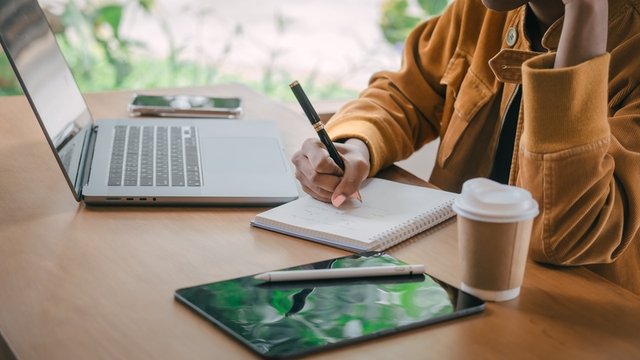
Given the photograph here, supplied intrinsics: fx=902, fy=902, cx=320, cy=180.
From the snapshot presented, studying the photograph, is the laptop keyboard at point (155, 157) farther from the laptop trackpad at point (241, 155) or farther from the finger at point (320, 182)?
the finger at point (320, 182)

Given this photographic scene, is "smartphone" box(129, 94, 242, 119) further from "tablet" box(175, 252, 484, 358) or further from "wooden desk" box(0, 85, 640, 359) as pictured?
"tablet" box(175, 252, 484, 358)

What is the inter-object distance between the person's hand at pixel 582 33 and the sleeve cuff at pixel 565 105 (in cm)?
3

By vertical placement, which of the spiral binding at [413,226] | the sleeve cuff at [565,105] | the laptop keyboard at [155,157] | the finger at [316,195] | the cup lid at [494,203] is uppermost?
the sleeve cuff at [565,105]

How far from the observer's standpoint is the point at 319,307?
0.90m

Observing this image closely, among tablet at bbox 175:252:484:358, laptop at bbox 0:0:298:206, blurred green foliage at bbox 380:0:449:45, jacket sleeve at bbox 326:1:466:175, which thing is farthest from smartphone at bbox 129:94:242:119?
blurred green foliage at bbox 380:0:449:45

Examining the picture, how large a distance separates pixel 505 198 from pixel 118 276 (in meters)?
0.42

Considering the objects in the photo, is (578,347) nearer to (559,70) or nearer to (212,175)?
(559,70)

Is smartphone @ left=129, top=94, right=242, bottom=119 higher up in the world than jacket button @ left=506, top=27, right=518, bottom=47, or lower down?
lower down

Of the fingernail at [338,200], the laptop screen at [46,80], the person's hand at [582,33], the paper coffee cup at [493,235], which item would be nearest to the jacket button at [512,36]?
the person's hand at [582,33]

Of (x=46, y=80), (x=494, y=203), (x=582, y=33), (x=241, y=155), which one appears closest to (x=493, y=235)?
(x=494, y=203)

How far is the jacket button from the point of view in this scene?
1.44 metres

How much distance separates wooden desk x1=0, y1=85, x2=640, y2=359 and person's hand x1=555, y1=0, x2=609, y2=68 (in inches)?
9.9

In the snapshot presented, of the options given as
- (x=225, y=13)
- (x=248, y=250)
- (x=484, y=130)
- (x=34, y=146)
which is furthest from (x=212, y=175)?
(x=225, y=13)

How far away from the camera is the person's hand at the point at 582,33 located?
3.50 ft
